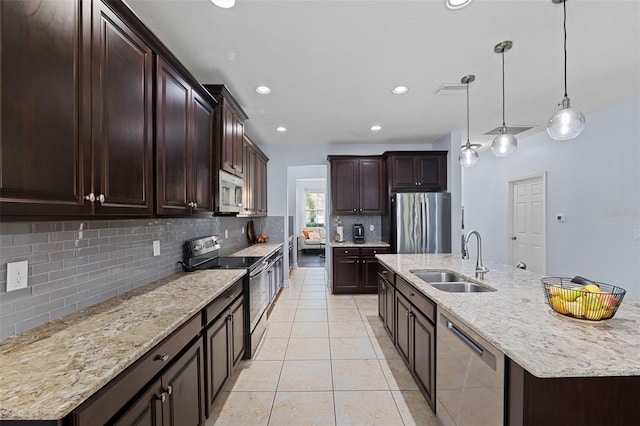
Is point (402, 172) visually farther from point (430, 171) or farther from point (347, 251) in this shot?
point (347, 251)

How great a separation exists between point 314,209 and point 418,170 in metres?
6.18

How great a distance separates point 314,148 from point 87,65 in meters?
4.39

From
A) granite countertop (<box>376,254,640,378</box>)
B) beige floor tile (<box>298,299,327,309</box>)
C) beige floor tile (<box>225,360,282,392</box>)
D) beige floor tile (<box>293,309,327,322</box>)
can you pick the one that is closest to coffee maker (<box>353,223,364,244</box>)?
beige floor tile (<box>298,299,327,309</box>)

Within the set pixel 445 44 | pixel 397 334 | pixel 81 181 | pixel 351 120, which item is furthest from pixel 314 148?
pixel 81 181

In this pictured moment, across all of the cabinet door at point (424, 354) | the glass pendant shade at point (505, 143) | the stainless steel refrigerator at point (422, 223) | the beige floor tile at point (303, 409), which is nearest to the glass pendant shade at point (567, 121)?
the glass pendant shade at point (505, 143)

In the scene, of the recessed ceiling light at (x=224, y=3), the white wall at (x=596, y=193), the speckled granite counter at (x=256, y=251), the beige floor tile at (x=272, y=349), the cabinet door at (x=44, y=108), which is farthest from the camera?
the speckled granite counter at (x=256, y=251)

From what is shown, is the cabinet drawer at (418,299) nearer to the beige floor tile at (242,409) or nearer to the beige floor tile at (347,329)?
the beige floor tile at (347,329)

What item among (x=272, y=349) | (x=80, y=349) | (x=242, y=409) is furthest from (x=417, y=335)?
(x=80, y=349)

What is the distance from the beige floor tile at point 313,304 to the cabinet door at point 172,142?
272cm

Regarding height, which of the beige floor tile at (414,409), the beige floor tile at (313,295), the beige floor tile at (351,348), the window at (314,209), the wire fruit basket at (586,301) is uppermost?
the window at (314,209)

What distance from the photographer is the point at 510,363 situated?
3.66 ft

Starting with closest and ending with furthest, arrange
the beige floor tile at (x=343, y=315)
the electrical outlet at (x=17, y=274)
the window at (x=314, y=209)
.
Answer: the electrical outlet at (x=17, y=274)
the beige floor tile at (x=343, y=315)
the window at (x=314, y=209)

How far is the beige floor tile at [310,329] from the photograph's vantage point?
3250 mm

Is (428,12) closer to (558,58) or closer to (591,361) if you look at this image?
(558,58)
